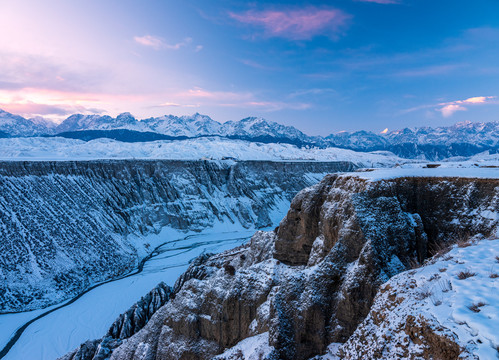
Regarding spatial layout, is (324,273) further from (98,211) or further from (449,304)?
(98,211)

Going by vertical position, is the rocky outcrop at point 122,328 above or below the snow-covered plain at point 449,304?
below

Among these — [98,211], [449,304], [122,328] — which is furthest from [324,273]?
[98,211]

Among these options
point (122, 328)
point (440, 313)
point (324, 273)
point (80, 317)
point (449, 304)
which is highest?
point (449, 304)

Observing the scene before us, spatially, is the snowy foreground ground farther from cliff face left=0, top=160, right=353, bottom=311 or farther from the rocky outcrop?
cliff face left=0, top=160, right=353, bottom=311

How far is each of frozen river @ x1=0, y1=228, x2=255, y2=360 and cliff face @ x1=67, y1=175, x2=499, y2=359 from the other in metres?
16.6

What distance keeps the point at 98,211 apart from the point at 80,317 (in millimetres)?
30055

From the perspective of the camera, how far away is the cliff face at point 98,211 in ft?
137

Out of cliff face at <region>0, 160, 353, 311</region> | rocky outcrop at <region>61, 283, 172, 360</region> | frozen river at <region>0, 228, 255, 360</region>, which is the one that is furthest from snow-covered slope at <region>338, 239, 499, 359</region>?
cliff face at <region>0, 160, 353, 311</region>

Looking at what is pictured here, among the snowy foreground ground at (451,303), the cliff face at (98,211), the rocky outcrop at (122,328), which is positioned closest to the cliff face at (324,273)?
the snowy foreground ground at (451,303)

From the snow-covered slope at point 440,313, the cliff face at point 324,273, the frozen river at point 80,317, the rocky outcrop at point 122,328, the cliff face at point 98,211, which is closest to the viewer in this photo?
the snow-covered slope at point 440,313

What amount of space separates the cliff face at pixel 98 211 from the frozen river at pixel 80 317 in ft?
10.7

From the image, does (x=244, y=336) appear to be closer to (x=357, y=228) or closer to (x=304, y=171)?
(x=357, y=228)

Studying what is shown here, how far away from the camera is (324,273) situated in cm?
1301

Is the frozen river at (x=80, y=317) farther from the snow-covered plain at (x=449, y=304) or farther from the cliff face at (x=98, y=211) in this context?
the snow-covered plain at (x=449, y=304)
